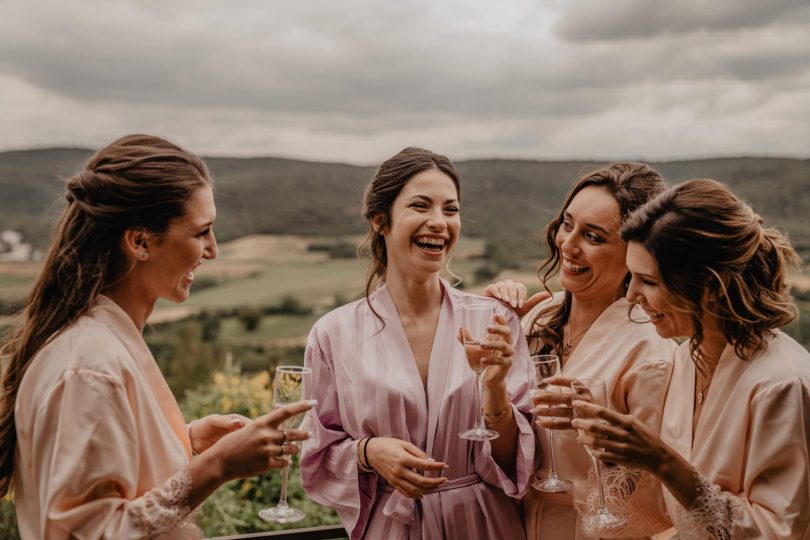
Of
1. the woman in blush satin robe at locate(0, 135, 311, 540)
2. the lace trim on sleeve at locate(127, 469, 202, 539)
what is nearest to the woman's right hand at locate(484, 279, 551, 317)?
the woman in blush satin robe at locate(0, 135, 311, 540)

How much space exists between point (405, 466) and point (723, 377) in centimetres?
99

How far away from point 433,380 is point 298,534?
2.95ft

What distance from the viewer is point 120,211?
210 cm

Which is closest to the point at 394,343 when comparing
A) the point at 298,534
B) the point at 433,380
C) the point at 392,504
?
the point at 433,380

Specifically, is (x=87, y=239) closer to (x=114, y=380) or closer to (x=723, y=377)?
(x=114, y=380)

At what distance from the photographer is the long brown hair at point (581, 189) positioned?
2.92m

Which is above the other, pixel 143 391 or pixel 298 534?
pixel 143 391

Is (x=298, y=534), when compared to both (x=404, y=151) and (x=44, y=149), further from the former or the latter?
(x=44, y=149)

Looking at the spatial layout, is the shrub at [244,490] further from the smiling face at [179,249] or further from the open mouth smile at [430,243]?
the smiling face at [179,249]

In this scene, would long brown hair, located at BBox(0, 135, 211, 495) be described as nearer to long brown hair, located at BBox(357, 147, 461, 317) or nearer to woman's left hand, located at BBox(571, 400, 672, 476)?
long brown hair, located at BBox(357, 147, 461, 317)

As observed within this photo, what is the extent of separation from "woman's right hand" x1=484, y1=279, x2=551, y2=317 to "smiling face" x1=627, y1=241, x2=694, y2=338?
692mm

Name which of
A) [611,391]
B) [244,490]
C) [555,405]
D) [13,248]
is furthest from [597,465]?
[13,248]

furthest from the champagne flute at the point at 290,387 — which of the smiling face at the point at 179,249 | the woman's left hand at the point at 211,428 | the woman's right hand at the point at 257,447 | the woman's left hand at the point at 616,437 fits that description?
the woman's left hand at the point at 616,437

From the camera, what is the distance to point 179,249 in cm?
222
